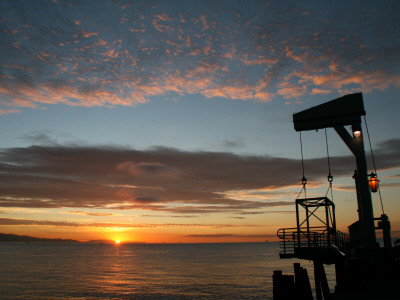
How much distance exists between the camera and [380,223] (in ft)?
58.2

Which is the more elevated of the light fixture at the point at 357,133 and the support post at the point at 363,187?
the light fixture at the point at 357,133

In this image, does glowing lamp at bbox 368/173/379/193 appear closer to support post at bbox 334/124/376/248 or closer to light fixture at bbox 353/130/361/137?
support post at bbox 334/124/376/248

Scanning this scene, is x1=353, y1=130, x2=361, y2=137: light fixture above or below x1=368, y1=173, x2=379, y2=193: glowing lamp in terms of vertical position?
above

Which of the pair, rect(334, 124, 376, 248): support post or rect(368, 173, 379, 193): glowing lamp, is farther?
rect(368, 173, 379, 193): glowing lamp

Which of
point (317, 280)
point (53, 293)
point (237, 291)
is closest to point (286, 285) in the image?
point (317, 280)

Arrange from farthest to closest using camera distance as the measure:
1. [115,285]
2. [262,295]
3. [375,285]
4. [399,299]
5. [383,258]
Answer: [115,285] → [262,295] → [383,258] → [375,285] → [399,299]

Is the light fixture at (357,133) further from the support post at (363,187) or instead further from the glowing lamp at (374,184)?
the glowing lamp at (374,184)

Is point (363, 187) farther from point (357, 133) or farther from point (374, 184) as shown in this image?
point (357, 133)

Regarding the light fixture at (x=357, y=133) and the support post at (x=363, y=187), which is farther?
the light fixture at (x=357, y=133)

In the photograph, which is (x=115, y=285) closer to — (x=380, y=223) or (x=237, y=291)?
(x=237, y=291)

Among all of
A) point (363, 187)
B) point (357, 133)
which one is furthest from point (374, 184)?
point (357, 133)

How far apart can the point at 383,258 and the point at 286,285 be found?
4.81m

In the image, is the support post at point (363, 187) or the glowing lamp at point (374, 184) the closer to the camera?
the support post at point (363, 187)

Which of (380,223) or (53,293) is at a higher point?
(380,223)
